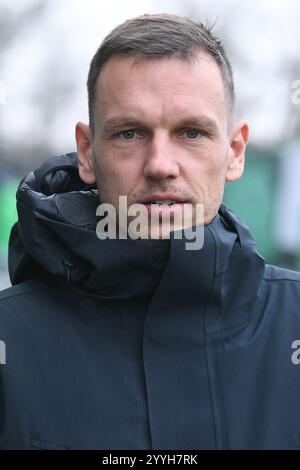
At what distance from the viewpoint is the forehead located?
1965 mm

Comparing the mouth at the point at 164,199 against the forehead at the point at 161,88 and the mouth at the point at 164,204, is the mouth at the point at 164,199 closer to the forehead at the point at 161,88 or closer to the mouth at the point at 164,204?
the mouth at the point at 164,204

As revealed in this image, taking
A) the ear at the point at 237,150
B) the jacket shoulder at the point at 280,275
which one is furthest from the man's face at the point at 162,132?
the jacket shoulder at the point at 280,275

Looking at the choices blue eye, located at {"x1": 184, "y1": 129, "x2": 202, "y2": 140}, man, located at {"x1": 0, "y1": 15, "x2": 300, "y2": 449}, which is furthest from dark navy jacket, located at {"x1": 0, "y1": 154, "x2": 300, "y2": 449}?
blue eye, located at {"x1": 184, "y1": 129, "x2": 202, "y2": 140}

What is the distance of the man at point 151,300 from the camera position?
1822 millimetres

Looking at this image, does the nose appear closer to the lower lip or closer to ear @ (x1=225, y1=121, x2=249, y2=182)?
the lower lip

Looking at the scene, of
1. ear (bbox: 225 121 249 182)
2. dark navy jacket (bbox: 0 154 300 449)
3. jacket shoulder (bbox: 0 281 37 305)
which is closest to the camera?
dark navy jacket (bbox: 0 154 300 449)

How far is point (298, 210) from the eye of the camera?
9469 mm

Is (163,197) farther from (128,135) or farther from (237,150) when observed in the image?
(237,150)

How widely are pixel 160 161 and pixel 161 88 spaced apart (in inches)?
7.4

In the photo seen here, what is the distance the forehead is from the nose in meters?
0.07

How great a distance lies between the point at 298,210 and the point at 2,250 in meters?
3.44

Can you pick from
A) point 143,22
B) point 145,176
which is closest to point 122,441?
point 145,176

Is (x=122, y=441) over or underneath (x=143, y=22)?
underneath
